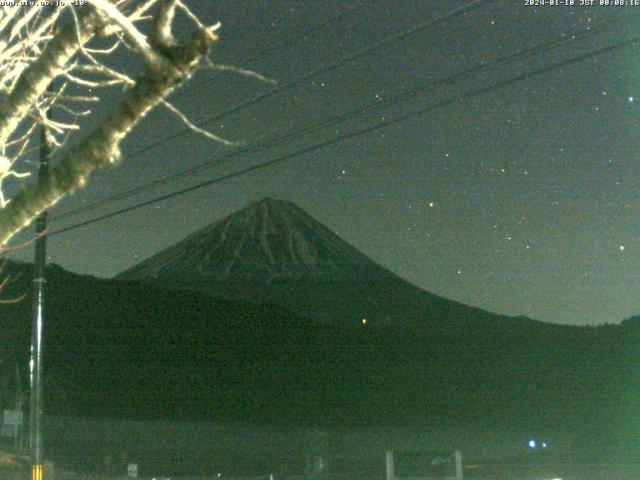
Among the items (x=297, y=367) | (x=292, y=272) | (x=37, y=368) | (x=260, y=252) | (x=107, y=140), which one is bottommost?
(x=107, y=140)

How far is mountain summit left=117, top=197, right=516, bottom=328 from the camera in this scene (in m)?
118

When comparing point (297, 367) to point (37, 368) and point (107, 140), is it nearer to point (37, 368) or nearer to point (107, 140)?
point (37, 368)

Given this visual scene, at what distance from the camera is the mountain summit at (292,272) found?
11831 cm

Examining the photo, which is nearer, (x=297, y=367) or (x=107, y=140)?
(x=107, y=140)

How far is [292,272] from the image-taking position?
132m

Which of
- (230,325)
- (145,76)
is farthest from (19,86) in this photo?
(230,325)

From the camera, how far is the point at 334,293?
415 ft

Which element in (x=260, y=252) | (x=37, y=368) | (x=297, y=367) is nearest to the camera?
(x=37, y=368)

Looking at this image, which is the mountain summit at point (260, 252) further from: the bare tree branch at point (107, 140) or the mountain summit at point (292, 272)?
the bare tree branch at point (107, 140)

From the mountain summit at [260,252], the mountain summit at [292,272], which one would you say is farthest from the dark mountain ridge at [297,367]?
the mountain summit at [260,252]

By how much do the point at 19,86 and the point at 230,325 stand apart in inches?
2912

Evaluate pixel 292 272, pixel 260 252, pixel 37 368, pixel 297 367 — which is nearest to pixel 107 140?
pixel 37 368

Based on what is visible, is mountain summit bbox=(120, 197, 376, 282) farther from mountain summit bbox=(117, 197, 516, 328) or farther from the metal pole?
the metal pole

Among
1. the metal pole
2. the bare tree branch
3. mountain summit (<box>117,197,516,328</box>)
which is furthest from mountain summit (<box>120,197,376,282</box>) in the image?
the bare tree branch
